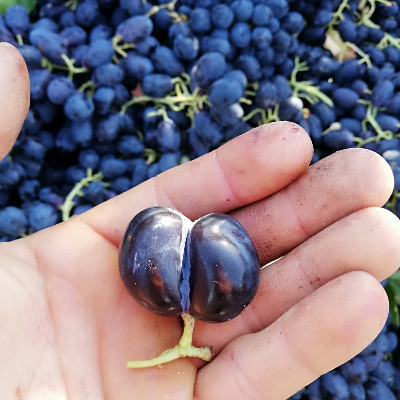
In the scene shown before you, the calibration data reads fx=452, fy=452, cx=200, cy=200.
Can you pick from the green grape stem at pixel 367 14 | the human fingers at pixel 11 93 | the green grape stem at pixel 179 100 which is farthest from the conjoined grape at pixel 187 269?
the green grape stem at pixel 367 14

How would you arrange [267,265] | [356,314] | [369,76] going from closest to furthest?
[356,314] < [267,265] < [369,76]

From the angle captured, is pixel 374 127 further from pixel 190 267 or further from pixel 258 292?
pixel 190 267

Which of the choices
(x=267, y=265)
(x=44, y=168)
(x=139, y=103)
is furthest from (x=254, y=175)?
(x=44, y=168)

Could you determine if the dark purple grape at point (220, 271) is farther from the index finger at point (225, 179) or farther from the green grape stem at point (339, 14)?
the green grape stem at point (339, 14)

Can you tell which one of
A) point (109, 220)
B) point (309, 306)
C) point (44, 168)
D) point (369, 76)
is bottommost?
point (44, 168)

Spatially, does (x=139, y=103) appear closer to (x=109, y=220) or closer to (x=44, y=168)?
(x=44, y=168)

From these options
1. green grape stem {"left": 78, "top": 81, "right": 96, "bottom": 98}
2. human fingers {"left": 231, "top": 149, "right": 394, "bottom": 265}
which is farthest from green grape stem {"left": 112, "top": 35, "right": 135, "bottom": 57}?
human fingers {"left": 231, "top": 149, "right": 394, "bottom": 265}
